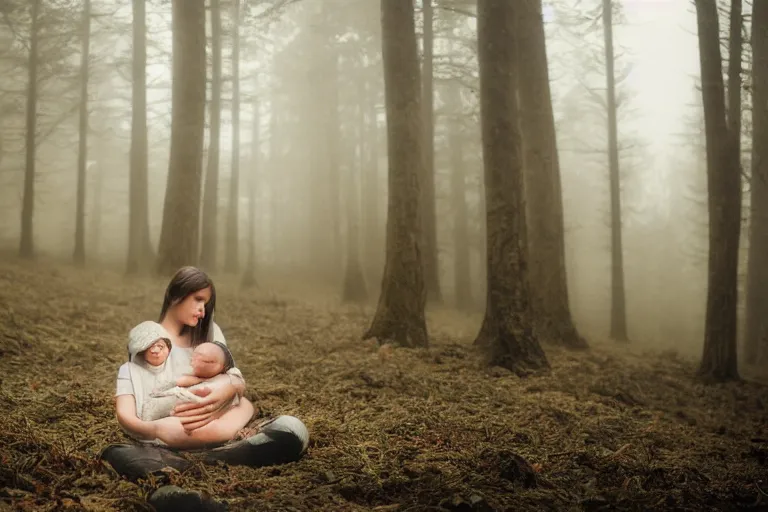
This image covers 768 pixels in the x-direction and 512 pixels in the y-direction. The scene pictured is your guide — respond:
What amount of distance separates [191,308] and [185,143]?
9.50 m

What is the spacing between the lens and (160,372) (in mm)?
2682

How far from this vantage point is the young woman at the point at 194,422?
8.56 feet

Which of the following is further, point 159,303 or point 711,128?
point 159,303

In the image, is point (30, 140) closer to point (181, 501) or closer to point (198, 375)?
point (198, 375)

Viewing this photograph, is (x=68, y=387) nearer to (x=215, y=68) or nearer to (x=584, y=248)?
(x=215, y=68)

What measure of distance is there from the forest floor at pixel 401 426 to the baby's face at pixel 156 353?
0.61 m

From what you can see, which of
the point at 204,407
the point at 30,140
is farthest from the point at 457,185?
the point at 204,407

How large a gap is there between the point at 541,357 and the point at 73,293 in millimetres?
8596

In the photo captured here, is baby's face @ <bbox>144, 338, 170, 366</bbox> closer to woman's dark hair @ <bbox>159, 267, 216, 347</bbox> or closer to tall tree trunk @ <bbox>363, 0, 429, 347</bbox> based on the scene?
woman's dark hair @ <bbox>159, 267, 216, 347</bbox>

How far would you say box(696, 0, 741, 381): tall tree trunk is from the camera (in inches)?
300

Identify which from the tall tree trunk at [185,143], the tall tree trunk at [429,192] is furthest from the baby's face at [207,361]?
the tall tree trunk at [429,192]

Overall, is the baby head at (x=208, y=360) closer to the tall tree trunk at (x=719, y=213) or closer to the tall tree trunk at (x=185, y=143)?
the tall tree trunk at (x=719, y=213)

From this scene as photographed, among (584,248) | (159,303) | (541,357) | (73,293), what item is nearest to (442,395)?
(541,357)

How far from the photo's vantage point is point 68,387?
4625 mm
